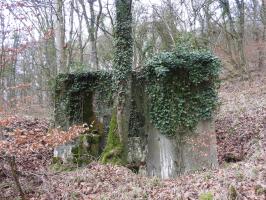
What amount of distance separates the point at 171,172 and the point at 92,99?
149 inches

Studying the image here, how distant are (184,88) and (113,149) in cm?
298

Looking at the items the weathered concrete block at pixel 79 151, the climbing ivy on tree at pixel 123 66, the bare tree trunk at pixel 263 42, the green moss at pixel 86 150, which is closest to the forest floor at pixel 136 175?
the weathered concrete block at pixel 79 151

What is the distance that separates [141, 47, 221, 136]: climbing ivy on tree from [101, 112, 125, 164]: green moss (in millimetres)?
1467

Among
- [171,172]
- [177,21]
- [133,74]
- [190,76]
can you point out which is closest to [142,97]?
[133,74]

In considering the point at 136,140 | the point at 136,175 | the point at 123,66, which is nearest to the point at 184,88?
the point at 123,66

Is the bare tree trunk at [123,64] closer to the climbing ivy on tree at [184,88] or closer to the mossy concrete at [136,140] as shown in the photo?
the mossy concrete at [136,140]

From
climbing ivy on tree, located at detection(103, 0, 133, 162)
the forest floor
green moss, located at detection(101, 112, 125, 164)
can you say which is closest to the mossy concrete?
green moss, located at detection(101, 112, 125, 164)

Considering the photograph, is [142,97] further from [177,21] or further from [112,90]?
[177,21]

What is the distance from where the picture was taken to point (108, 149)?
10523 mm

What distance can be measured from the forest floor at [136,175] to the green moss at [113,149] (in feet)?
1.53

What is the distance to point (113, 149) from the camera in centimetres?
1040

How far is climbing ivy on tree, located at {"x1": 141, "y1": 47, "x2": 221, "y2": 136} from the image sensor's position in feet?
35.8

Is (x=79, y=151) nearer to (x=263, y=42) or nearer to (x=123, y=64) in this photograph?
(x=123, y=64)

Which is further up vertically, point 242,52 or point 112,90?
point 242,52
